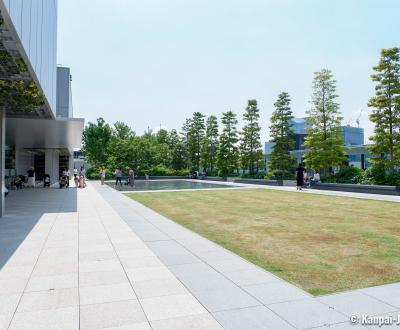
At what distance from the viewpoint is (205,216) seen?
1152cm

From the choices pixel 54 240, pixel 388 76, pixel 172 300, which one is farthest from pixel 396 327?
pixel 388 76

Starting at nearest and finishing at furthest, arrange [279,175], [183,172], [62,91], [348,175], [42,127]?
[42,127] → [348,175] → [279,175] → [62,91] → [183,172]

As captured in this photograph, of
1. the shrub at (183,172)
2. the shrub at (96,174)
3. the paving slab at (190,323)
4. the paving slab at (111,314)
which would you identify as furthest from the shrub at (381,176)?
the shrub at (96,174)

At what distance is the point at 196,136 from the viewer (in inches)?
1948

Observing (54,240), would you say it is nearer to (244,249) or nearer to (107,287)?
(107,287)

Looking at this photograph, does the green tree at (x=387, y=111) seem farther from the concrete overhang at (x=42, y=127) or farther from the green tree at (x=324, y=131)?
the concrete overhang at (x=42, y=127)

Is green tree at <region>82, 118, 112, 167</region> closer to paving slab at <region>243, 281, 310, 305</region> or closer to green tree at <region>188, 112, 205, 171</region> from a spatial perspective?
green tree at <region>188, 112, 205, 171</region>

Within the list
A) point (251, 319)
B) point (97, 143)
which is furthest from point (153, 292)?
point (97, 143)

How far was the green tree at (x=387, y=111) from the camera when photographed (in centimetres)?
2159

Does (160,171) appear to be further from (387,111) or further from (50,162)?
(387,111)

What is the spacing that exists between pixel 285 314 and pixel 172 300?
1.40m

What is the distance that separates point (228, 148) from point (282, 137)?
10279 mm

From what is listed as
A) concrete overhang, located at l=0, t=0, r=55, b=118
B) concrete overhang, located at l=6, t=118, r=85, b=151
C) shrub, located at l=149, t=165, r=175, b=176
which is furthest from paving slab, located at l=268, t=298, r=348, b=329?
shrub, located at l=149, t=165, r=175, b=176

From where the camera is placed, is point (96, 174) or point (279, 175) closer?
point (279, 175)
